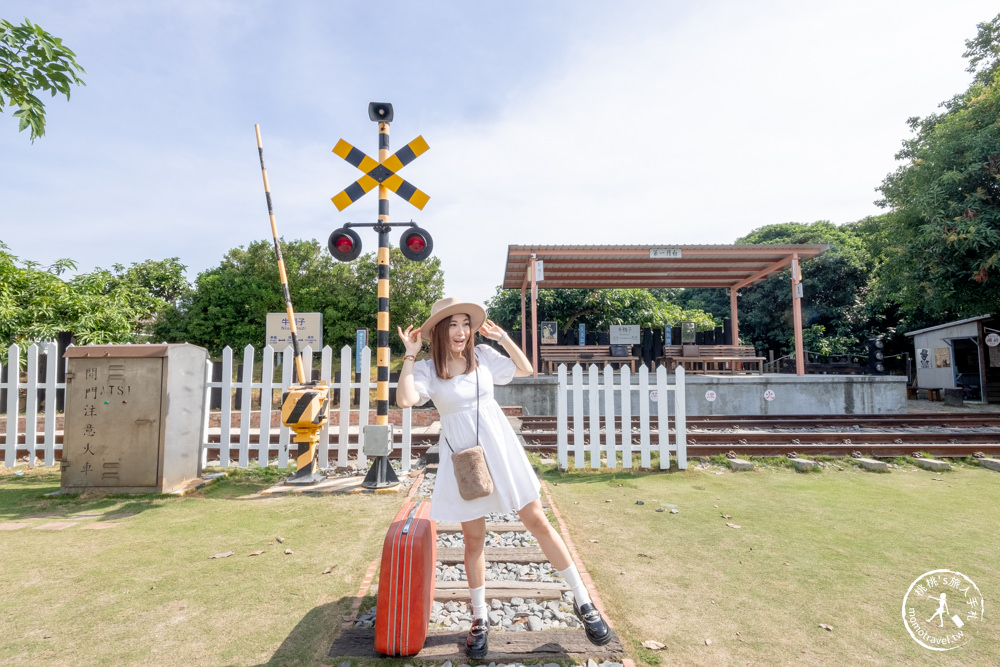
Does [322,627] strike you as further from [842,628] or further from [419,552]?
[842,628]

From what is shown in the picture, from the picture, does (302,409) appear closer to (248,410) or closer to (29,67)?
(248,410)

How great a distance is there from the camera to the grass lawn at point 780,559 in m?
2.37

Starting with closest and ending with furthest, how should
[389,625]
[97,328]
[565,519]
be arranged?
[389,625] < [565,519] < [97,328]

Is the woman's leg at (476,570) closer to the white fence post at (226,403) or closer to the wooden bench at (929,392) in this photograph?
the white fence post at (226,403)

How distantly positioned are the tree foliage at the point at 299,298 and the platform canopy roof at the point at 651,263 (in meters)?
10.0

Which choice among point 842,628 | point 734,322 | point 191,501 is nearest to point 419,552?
point 842,628

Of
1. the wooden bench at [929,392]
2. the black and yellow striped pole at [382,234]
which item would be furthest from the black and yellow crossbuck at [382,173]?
the wooden bench at [929,392]

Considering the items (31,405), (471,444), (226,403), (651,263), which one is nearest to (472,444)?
(471,444)

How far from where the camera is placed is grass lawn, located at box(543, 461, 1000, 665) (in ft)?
7.77

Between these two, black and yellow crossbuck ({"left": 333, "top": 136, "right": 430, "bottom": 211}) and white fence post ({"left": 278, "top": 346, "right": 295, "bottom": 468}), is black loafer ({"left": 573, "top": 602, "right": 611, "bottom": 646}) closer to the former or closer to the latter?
black and yellow crossbuck ({"left": 333, "top": 136, "right": 430, "bottom": 211})

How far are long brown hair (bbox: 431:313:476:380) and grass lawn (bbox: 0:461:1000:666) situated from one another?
4.68 ft

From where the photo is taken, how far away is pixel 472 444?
2.45 metres

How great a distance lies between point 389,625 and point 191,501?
3.90 m

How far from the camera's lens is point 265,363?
246 inches
